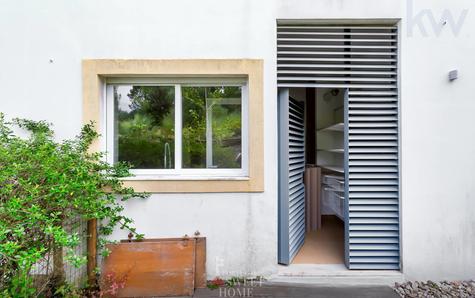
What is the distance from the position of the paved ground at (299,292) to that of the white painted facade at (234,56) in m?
0.24

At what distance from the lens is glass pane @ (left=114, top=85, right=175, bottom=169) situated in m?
3.71

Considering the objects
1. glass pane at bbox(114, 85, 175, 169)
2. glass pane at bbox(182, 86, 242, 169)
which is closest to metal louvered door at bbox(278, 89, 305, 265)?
glass pane at bbox(182, 86, 242, 169)

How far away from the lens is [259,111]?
11.4ft

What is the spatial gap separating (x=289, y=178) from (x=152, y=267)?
85.8 inches

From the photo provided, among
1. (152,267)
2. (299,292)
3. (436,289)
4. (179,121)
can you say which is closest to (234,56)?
(179,121)

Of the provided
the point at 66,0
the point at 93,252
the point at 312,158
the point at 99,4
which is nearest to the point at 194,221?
the point at 93,252

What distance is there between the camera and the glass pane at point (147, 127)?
146 inches

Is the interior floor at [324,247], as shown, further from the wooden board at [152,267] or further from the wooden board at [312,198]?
the wooden board at [152,267]

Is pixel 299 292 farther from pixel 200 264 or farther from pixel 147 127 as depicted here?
pixel 147 127

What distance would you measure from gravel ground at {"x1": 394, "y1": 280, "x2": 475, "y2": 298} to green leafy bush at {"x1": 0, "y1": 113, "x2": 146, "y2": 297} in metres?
3.53

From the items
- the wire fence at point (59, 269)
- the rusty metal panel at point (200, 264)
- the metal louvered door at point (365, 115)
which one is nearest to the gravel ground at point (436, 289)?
the metal louvered door at point (365, 115)

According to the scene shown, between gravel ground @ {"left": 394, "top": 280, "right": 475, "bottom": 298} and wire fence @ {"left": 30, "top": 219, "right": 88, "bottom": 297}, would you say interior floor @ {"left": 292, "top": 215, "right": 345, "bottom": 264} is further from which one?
wire fence @ {"left": 30, "top": 219, "right": 88, "bottom": 297}

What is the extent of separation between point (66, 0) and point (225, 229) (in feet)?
12.4

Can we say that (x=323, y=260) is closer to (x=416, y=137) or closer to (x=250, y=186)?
(x=250, y=186)
